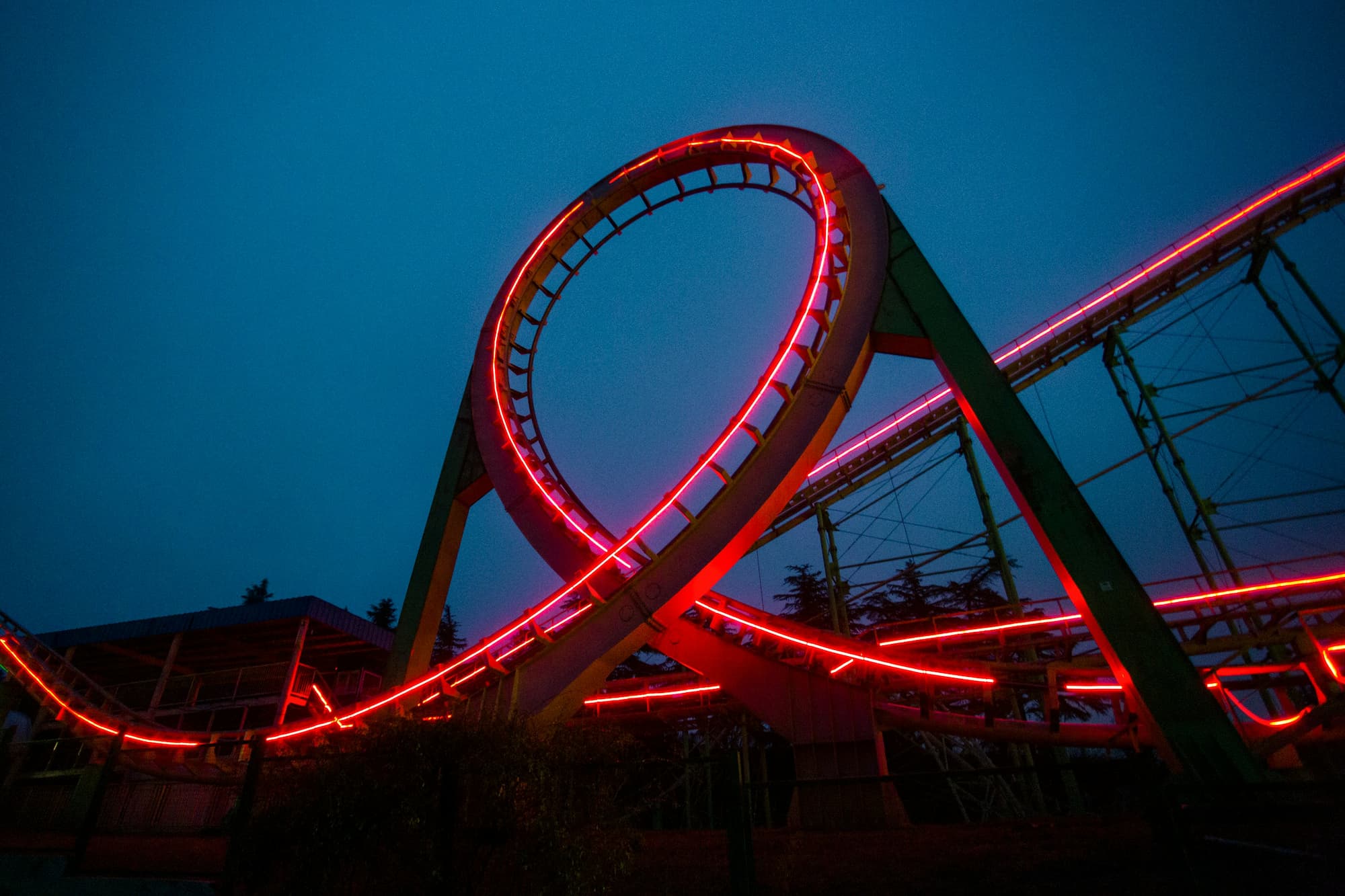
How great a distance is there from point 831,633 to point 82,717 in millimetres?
21454

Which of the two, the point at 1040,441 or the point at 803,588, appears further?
the point at 803,588

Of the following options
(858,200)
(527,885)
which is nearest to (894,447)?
(858,200)

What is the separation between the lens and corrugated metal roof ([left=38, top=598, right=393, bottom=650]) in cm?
2230

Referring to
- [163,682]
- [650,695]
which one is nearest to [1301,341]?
[650,695]

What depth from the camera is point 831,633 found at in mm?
14258

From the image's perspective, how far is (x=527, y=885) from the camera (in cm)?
533

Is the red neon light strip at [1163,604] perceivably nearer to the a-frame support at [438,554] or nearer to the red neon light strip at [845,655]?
the red neon light strip at [845,655]

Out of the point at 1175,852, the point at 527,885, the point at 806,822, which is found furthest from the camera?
the point at 806,822

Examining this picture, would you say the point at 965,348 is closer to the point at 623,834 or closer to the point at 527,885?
the point at 623,834

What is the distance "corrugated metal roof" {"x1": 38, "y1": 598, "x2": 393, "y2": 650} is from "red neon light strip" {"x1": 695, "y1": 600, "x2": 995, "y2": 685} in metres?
12.8

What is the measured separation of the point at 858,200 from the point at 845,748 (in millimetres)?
10621

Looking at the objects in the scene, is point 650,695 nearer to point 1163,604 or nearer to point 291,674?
point 1163,604

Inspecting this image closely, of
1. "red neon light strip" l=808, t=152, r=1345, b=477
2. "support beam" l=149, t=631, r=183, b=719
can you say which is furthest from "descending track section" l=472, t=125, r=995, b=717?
"support beam" l=149, t=631, r=183, b=719

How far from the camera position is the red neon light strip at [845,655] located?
467 inches
